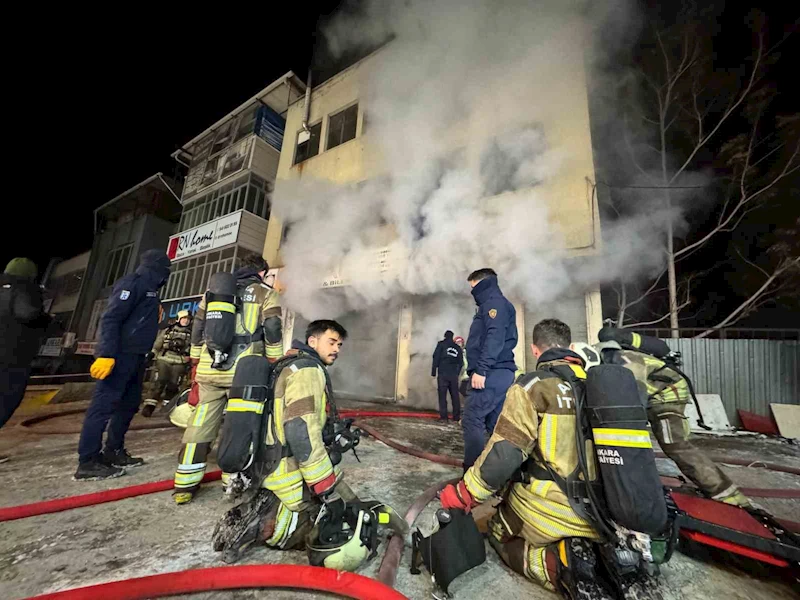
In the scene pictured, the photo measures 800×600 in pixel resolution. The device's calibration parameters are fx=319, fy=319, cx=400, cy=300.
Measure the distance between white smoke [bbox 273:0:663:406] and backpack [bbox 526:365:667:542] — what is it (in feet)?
16.2

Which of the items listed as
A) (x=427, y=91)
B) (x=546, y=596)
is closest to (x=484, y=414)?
(x=546, y=596)

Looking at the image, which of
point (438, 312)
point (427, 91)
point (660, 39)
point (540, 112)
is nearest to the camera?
point (540, 112)

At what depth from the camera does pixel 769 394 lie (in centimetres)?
593

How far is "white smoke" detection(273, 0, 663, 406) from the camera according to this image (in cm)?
621

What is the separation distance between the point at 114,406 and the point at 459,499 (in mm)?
3066

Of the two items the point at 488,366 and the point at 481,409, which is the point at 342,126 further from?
the point at 481,409

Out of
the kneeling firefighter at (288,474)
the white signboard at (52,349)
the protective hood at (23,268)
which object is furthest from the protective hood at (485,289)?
the white signboard at (52,349)

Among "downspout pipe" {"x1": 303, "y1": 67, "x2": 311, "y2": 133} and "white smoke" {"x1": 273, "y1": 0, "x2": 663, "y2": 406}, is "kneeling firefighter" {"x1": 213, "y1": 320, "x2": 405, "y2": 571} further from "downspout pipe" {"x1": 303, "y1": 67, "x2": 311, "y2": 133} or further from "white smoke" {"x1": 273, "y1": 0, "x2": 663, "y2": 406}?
"downspout pipe" {"x1": 303, "y1": 67, "x2": 311, "y2": 133}

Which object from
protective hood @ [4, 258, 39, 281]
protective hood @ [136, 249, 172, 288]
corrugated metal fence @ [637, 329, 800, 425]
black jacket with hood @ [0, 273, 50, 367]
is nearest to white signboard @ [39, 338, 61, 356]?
protective hood @ [4, 258, 39, 281]

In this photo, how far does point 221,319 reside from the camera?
2.58 m

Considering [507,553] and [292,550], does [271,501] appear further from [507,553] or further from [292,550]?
[507,553]

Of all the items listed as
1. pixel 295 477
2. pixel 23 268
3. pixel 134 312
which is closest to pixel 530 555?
pixel 295 477

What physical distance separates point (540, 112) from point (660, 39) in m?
7.00

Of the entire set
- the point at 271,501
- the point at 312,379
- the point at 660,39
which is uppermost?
the point at 660,39
